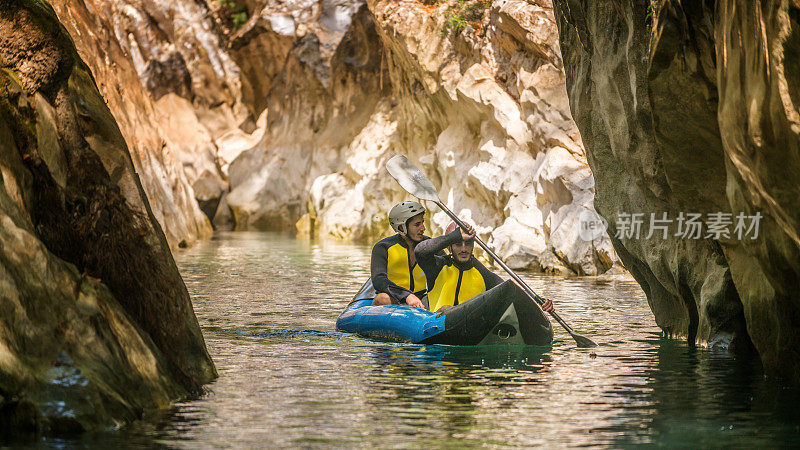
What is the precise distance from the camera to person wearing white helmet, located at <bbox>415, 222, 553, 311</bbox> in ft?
30.5

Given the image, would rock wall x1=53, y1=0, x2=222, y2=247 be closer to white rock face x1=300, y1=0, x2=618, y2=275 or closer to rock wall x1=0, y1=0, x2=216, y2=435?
white rock face x1=300, y1=0, x2=618, y2=275

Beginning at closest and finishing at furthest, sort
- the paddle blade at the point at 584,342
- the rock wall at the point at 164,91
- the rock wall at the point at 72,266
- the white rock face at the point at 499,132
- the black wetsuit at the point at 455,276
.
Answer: the rock wall at the point at 72,266 → the paddle blade at the point at 584,342 → the black wetsuit at the point at 455,276 → the white rock face at the point at 499,132 → the rock wall at the point at 164,91

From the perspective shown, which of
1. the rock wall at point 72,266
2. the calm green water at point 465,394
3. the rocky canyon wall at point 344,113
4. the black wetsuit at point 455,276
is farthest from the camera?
the rocky canyon wall at point 344,113

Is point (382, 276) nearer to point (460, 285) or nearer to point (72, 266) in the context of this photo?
point (460, 285)

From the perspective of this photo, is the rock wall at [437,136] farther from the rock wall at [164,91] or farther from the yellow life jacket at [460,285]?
the yellow life jacket at [460,285]

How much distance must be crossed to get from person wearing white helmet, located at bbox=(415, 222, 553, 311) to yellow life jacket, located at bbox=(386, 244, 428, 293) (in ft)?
1.26

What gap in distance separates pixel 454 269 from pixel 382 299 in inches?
37.6

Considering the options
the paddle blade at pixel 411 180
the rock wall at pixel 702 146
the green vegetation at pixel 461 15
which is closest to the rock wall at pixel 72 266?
the rock wall at pixel 702 146

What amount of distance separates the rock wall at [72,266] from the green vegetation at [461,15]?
17349mm

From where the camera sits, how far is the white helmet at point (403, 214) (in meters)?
9.88

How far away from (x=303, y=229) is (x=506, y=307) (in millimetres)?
25632

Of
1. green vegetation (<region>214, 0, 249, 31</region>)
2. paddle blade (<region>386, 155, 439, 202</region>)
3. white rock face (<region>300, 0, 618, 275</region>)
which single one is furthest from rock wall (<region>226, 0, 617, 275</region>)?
paddle blade (<region>386, 155, 439, 202</region>)

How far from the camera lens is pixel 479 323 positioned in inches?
344

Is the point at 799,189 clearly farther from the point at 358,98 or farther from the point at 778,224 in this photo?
the point at 358,98
